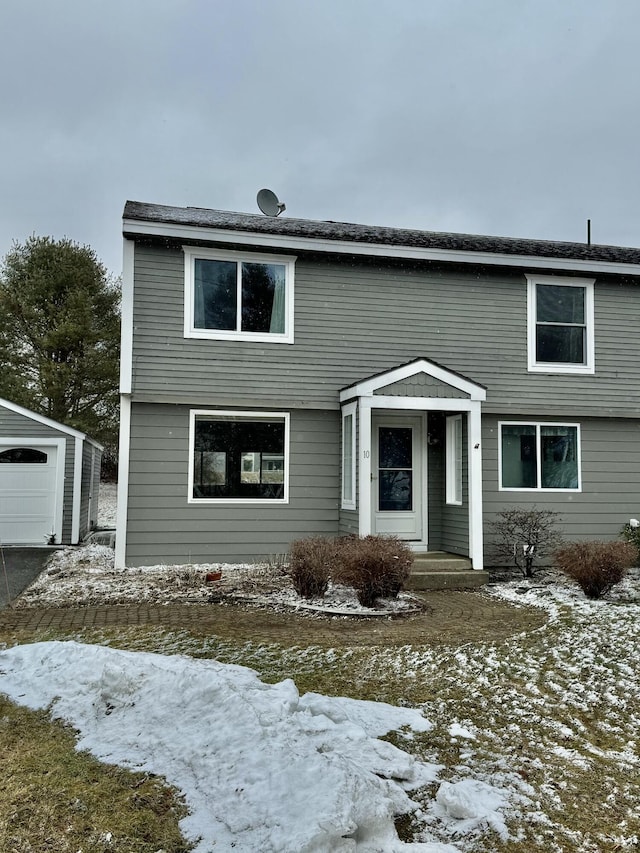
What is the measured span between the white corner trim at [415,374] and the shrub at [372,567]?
280 centimetres

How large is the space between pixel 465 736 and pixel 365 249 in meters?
8.69

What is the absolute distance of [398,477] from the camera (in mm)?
11625

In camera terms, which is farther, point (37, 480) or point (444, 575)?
point (37, 480)

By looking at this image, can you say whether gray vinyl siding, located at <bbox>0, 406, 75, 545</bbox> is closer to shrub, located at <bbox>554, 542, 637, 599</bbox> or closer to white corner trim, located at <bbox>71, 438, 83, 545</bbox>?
white corner trim, located at <bbox>71, 438, 83, 545</bbox>

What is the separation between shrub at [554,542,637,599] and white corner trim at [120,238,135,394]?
264 inches

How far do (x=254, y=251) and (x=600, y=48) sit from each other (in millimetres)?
14206

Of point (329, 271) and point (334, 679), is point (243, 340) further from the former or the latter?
point (334, 679)

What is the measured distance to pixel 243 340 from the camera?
1114 cm

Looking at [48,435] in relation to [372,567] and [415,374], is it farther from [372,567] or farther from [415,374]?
[372,567]

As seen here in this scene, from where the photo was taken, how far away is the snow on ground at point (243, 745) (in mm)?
2939

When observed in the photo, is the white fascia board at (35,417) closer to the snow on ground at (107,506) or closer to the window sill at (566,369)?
the snow on ground at (107,506)

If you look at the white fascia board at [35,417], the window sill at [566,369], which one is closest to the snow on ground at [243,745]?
the window sill at [566,369]

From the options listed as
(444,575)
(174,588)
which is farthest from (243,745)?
(444,575)

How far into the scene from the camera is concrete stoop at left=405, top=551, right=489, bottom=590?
32.8 ft
